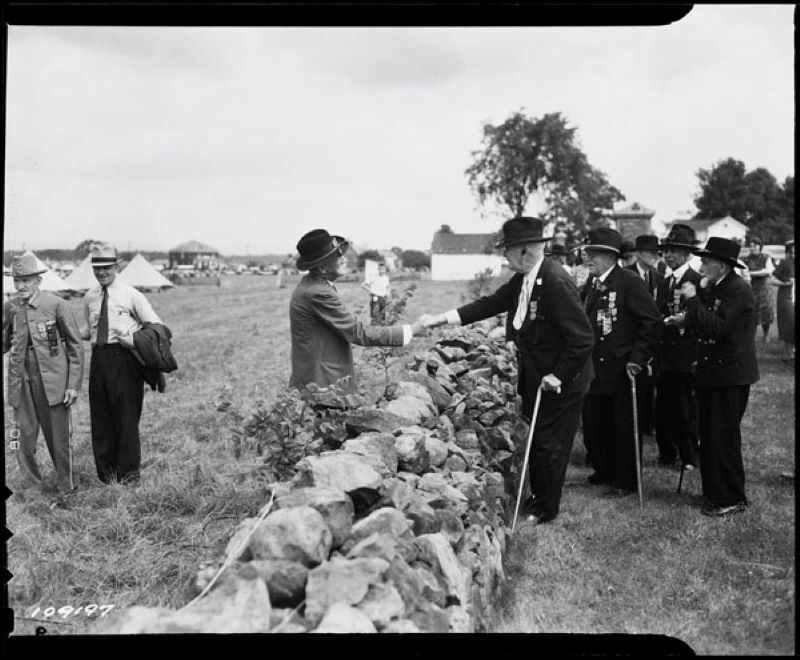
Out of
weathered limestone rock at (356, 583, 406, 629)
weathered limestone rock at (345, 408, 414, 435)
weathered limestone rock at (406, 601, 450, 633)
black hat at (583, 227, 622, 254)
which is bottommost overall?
weathered limestone rock at (406, 601, 450, 633)

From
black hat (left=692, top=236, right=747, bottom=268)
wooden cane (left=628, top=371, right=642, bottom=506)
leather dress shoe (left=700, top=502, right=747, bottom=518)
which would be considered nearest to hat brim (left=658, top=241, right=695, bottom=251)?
→ black hat (left=692, top=236, right=747, bottom=268)

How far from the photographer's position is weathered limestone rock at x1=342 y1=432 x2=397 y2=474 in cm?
421

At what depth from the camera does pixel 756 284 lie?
12.2m

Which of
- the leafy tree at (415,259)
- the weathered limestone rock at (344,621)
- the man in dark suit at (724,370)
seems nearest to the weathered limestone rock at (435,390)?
the man in dark suit at (724,370)

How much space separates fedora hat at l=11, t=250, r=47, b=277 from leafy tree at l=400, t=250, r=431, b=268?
294ft

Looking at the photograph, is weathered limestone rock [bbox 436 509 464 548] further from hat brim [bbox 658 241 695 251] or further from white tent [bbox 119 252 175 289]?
white tent [bbox 119 252 175 289]

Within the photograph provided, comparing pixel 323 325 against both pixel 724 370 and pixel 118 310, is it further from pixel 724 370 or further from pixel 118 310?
pixel 724 370

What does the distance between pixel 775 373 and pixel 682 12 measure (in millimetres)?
9253

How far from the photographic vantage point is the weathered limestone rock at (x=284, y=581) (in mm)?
2916

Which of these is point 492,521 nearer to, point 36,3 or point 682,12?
point 682,12

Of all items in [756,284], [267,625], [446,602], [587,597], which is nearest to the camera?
[267,625]

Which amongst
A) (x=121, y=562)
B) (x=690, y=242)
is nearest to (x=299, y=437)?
(x=121, y=562)

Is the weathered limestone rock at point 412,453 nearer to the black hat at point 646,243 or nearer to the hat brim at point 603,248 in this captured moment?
the hat brim at point 603,248

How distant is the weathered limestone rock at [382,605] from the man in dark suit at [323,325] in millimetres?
2226
